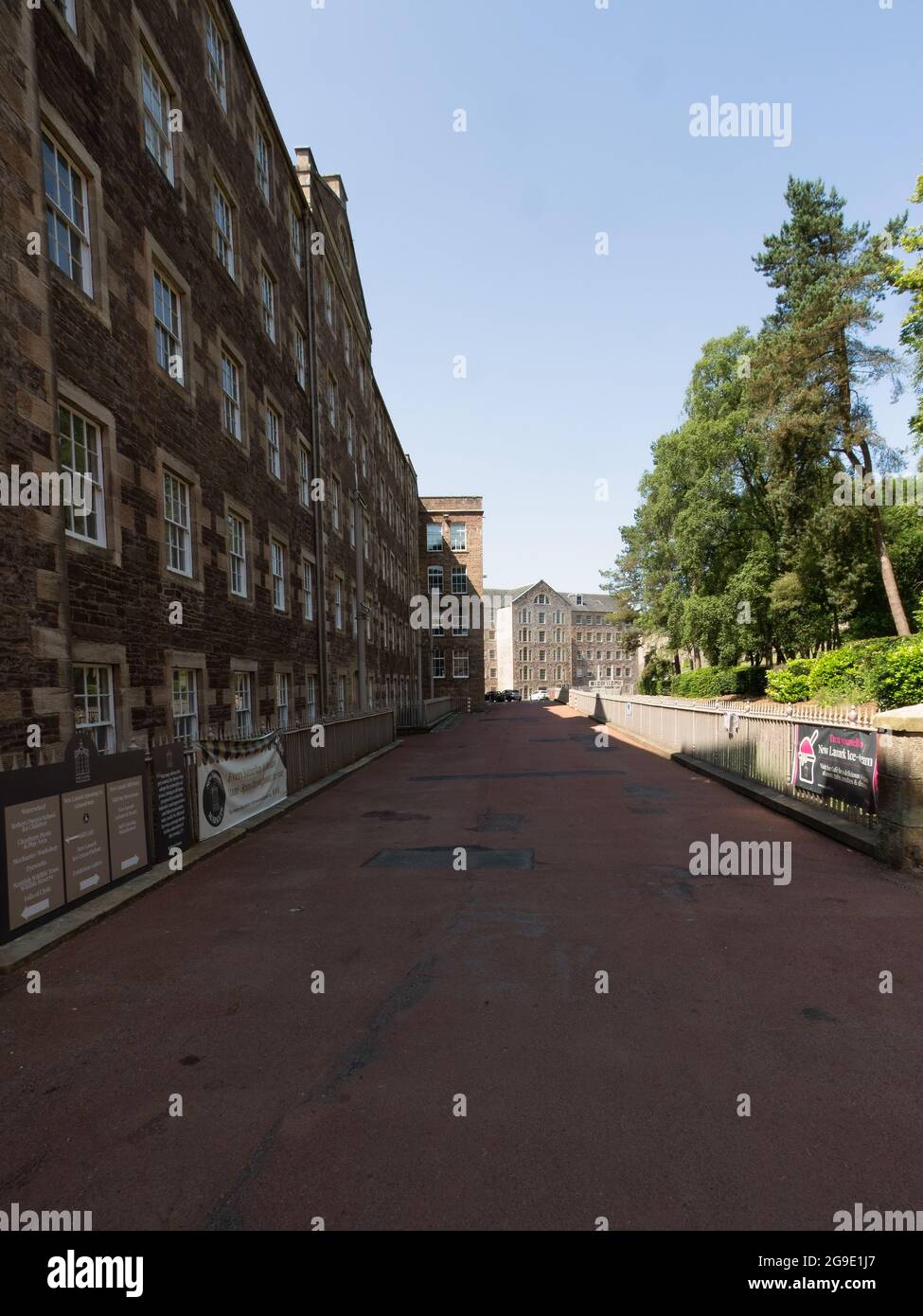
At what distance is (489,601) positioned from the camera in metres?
125

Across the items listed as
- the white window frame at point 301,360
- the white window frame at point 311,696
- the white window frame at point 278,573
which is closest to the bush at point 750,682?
the white window frame at point 311,696

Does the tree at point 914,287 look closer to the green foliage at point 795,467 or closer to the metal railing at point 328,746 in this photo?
the green foliage at point 795,467

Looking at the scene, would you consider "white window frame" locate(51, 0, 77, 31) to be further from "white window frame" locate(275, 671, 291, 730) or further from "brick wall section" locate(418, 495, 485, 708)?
"brick wall section" locate(418, 495, 485, 708)

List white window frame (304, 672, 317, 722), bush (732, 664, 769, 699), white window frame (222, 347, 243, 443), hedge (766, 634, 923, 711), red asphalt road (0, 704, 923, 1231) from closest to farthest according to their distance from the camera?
red asphalt road (0, 704, 923, 1231), white window frame (222, 347, 243, 443), white window frame (304, 672, 317, 722), hedge (766, 634, 923, 711), bush (732, 664, 769, 699)

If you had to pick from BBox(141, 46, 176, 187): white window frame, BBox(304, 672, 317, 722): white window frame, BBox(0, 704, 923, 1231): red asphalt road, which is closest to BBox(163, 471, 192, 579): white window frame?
BBox(141, 46, 176, 187): white window frame

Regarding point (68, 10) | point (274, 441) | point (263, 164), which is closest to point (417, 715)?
point (274, 441)

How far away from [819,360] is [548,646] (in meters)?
86.5

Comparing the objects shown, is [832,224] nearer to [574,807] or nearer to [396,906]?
[574,807]

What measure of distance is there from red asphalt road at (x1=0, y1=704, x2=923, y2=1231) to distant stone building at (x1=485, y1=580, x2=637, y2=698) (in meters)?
105

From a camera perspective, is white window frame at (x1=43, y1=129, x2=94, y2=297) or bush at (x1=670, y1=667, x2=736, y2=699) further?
bush at (x1=670, y1=667, x2=736, y2=699)

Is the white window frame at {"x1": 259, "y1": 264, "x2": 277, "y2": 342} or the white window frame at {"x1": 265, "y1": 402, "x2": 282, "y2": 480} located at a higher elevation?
the white window frame at {"x1": 259, "y1": 264, "x2": 277, "y2": 342}

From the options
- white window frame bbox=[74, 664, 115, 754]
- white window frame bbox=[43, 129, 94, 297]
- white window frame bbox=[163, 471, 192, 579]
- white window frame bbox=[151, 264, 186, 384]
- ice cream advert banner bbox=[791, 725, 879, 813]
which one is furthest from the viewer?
white window frame bbox=[163, 471, 192, 579]

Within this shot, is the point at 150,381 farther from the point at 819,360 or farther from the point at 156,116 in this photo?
the point at 819,360

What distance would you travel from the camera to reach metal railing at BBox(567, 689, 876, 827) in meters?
10.4
